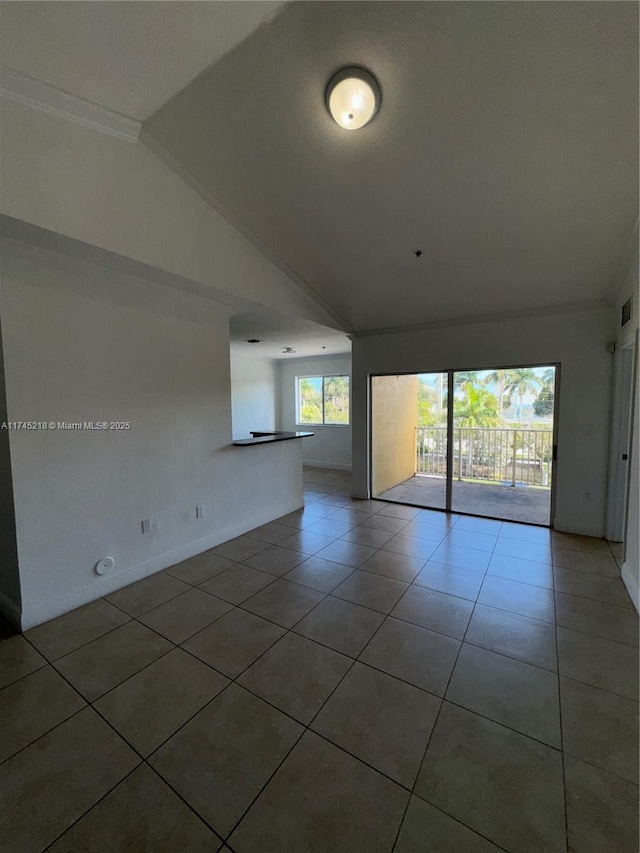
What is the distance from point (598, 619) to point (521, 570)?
685 mm

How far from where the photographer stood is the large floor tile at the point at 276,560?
305 cm

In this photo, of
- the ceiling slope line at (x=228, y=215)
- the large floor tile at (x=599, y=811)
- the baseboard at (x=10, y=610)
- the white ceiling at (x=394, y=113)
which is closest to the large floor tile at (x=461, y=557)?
the large floor tile at (x=599, y=811)

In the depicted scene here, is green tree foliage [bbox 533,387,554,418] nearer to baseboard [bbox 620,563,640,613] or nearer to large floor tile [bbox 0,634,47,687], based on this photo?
baseboard [bbox 620,563,640,613]

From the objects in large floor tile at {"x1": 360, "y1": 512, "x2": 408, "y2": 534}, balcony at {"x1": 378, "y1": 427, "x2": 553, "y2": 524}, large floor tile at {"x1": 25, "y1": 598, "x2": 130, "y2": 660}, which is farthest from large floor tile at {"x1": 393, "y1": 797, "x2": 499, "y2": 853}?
balcony at {"x1": 378, "y1": 427, "x2": 553, "y2": 524}

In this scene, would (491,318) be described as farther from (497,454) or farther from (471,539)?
(497,454)

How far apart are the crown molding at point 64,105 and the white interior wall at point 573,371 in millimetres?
3576

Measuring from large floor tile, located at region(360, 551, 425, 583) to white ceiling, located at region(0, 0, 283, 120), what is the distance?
3478mm

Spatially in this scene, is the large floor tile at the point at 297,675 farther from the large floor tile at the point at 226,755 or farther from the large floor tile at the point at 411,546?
the large floor tile at the point at 411,546

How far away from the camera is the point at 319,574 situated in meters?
2.95

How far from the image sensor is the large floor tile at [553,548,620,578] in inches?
115

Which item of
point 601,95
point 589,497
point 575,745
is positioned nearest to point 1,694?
point 575,745

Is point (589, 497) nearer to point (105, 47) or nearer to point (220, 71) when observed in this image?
point (220, 71)

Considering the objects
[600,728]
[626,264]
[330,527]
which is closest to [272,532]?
[330,527]

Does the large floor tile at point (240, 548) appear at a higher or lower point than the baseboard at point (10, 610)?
lower
